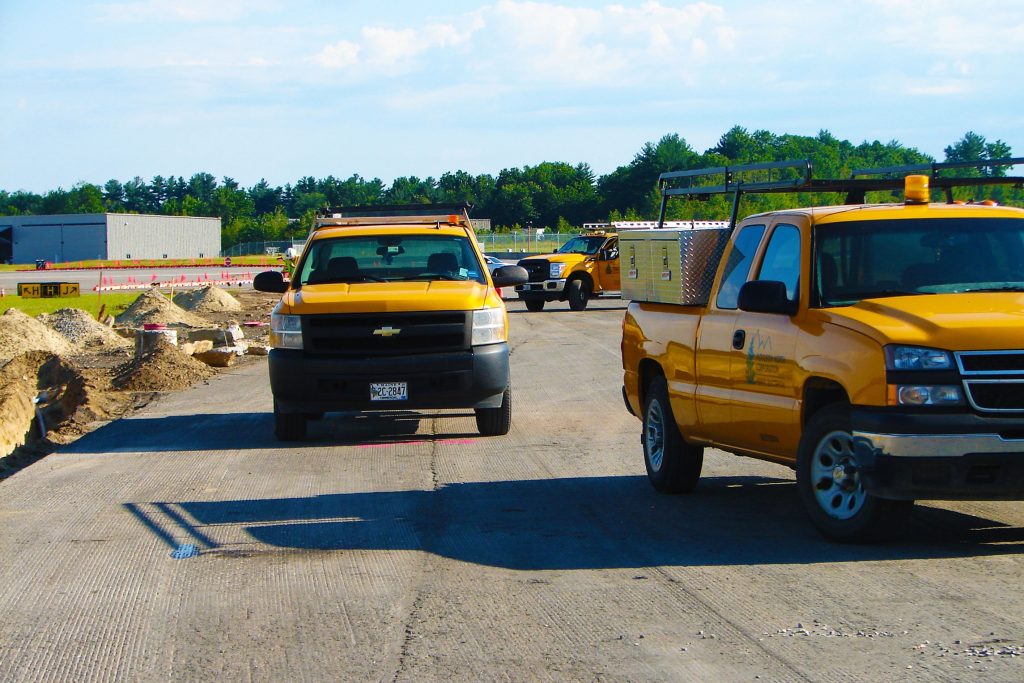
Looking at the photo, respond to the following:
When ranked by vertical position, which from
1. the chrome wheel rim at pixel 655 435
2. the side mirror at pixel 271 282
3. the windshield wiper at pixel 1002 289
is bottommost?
the chrome wheel rim at pixel 655 435

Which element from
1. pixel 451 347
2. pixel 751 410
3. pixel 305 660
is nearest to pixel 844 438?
pixel 751 410

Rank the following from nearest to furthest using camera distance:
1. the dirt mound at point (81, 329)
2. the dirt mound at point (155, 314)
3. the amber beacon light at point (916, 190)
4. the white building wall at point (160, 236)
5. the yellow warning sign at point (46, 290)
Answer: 1. the amber beacon light at point (916, 190)
2. the dirt mound at point (81, 329)
3. the dirt mound at point (155, 314)
4. the yellow warning sign at point (46, 290)
5. the white building wall at point (160, 236)

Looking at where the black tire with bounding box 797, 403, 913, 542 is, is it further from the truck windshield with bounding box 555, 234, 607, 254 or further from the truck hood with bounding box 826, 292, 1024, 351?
the truck windshield with bounding box 555, 234, 607, 254

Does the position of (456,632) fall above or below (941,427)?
below

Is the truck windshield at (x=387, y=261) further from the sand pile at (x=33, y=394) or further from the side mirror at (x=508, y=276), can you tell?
the sand pile at (x=33, y=394)

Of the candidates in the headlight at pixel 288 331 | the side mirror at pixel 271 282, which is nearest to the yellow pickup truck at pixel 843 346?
the headlight at pixel 288 331

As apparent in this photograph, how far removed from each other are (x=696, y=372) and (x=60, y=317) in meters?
20.8

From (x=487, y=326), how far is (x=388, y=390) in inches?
44.0

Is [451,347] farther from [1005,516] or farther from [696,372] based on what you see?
[1005,516]

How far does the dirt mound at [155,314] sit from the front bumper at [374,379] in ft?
62.1

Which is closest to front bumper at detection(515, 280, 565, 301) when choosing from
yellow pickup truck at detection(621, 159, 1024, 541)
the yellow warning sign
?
the yellow warning sign

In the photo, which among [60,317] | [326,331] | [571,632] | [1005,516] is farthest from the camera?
[60,317]

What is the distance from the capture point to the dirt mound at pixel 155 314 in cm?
3098

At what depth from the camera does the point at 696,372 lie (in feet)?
29.7
